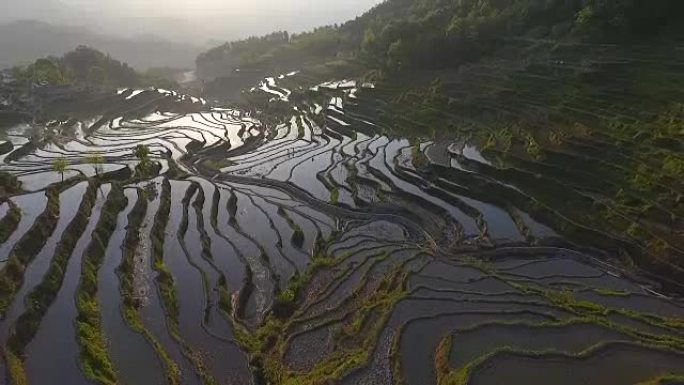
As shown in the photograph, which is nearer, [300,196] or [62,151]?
[300,196]

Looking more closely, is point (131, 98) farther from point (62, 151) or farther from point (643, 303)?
point (643, 303)

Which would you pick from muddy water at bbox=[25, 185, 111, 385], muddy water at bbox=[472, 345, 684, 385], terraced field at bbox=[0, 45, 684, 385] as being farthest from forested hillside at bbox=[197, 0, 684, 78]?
muddy water at bbox=[25, 185, 111, 385]

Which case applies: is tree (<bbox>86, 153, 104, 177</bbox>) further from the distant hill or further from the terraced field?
the distant hill

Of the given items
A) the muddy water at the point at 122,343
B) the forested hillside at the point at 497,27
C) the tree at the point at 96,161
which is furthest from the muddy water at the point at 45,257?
the forested hillside at the point at 497,27

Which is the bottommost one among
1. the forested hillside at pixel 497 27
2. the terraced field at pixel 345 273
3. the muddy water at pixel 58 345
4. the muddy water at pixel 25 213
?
the terraced field at pixel 345 273

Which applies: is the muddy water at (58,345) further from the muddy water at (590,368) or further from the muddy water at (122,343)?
the muddy water at (590,368)

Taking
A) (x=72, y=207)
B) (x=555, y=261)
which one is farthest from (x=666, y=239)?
(x=72, y=207)
